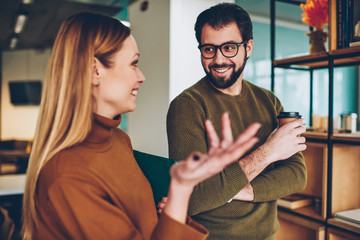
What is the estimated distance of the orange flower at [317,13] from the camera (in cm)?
192

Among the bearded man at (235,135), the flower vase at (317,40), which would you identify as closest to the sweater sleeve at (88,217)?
the bearded man at (235,135)

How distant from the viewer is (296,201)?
6.48 feet

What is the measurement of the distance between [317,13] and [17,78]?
27.8 feet

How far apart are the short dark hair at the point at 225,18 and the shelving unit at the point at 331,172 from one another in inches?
25.1

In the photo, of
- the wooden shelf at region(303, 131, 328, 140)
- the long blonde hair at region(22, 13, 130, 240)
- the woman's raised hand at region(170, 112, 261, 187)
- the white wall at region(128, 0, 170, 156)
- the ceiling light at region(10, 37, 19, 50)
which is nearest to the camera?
the woman's raised hand at region(170, 112, 261, 187)

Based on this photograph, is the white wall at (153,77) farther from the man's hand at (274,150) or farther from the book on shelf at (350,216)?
the man's hand at (274,150)

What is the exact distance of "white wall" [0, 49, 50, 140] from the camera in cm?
838

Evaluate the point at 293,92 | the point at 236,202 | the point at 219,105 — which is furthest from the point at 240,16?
the point at 293,92

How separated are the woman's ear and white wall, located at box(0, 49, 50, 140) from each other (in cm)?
848

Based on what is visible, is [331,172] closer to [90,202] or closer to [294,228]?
[294,228]

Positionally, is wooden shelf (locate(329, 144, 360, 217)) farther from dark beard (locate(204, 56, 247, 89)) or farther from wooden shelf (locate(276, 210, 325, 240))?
dark beard (locate(204, 56, 247, 89))

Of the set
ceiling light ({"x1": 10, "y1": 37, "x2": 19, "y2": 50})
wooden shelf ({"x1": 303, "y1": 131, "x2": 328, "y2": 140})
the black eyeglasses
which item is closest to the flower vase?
wooden shelf ({"x1": 303, "y1": 131, "x2": 328, "y2": 140})

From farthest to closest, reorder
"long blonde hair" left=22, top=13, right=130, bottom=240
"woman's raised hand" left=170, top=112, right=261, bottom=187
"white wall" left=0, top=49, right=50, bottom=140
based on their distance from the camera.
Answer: "white wall" left=0, top=49, right=50, bottom=140 → "long blonde hair" left=22, top=13, right=130, bottom=240 → "woman's raised hand" left=170, top=112, right=261, bottom=187

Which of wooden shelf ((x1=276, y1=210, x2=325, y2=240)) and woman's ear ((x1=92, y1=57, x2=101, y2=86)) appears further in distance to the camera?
wooden shelf ((x1=276, y1=210, x2=325, y2=240))
